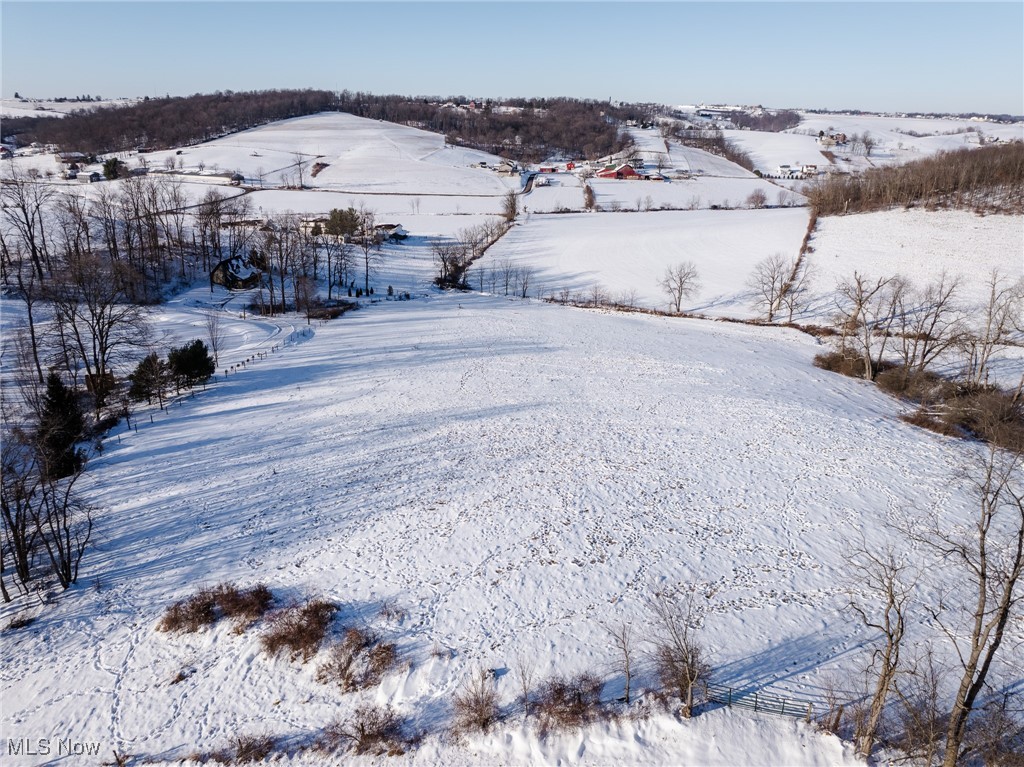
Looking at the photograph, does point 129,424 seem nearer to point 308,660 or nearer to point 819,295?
point 308,660

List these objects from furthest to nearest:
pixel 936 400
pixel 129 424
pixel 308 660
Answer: pixel 936 400 < pixel 129 424 < pixel 308 660

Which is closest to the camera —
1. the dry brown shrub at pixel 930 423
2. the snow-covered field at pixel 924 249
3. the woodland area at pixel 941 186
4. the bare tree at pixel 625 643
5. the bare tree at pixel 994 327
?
the bare tree at pixel 625 643

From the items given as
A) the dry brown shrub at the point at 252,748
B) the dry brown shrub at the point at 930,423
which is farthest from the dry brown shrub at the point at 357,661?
the dry brown shrub at the point at 930,423

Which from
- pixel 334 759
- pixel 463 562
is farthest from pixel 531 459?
pixel 334 759

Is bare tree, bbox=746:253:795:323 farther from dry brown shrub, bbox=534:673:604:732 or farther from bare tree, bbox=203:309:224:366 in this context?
bare tree, bbox=203:309:224:366

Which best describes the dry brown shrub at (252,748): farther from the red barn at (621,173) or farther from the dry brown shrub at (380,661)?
the red barn at (621,173)

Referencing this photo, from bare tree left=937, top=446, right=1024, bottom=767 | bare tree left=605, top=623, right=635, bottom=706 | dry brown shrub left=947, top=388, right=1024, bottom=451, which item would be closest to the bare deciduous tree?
bare tree left=937, top=446, right=1024, bottom=767
